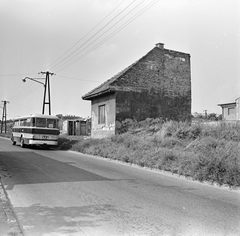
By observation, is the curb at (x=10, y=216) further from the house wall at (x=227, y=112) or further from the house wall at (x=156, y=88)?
the house wall at (x=227, y=112)

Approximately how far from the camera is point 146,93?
21.0 meters

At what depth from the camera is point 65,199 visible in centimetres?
610

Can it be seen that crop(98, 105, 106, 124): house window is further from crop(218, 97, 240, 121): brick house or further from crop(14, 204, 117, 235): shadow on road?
crop(218, 97, 240, 121): brick house

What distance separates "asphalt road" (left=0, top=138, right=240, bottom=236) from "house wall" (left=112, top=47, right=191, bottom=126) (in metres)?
A: 11.5

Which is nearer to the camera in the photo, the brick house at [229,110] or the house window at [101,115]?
the house window at [101,115]

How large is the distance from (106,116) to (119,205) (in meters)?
15.4

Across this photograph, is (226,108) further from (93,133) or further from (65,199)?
(65,199)

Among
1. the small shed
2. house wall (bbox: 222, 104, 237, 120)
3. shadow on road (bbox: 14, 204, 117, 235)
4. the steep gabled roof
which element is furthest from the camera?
house wall (bbox: 222, 104, 237, 120)

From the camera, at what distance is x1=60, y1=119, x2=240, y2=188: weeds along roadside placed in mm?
8383

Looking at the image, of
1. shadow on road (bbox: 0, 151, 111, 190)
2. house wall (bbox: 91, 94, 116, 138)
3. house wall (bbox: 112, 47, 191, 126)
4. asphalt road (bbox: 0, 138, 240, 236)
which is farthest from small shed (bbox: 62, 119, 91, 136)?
asphalt road (bbox: 0, 138, 240, 236)

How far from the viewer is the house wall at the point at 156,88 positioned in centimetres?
2016

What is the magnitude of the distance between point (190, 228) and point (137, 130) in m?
14.3

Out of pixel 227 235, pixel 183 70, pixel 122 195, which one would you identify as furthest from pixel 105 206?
pixel 183 70

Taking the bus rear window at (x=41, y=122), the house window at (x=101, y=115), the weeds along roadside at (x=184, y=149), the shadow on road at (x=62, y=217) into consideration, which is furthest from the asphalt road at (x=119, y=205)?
the house window at (x=101, y=115)
